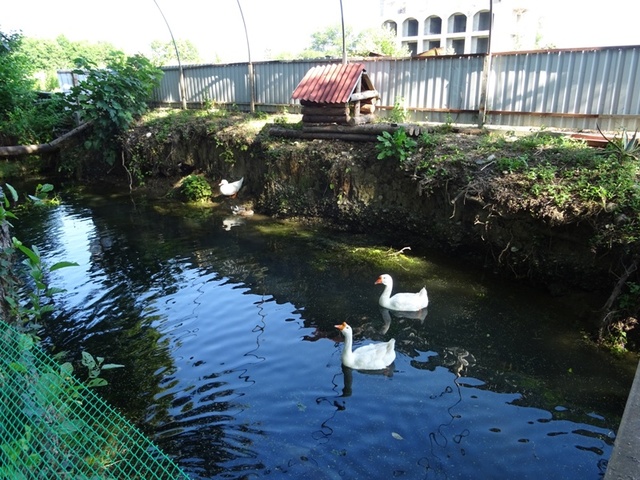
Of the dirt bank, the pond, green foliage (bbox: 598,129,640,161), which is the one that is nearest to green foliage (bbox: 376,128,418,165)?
the dirt bank

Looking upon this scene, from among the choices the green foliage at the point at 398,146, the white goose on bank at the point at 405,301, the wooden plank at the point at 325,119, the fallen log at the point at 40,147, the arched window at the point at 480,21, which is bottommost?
the white goose on bank at the point at 405,301

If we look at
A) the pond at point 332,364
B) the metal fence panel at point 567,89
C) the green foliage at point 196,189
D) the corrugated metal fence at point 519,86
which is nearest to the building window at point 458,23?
the corrugated metal fence at point 519,86

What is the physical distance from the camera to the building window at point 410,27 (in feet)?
161

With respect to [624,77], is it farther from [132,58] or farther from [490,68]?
[132,58]

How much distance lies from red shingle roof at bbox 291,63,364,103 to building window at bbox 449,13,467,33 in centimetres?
3978

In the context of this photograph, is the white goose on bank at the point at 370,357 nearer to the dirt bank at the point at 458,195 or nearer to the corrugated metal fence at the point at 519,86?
the dirt bank at the point at 458,195

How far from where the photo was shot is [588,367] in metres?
6.12

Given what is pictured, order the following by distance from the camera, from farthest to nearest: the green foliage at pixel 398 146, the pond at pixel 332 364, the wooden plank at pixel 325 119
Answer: the wooden plank at pixel 325 119 < the green foliage at pixel 398 146 < the pond at pixel 332 364

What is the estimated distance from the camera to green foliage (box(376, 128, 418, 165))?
1020 centimetres

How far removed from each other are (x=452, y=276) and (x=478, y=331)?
1940mm

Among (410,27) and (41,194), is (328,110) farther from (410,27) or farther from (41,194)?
(410,27)

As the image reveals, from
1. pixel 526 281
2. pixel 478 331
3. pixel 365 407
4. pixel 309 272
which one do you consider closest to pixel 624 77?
pixel 526 281

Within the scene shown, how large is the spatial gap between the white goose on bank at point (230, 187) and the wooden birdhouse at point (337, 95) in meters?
2.86

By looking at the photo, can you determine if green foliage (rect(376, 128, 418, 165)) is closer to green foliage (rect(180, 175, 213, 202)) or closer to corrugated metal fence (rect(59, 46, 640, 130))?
corrugated metal fence (rect(59, 46, 640, 130))
